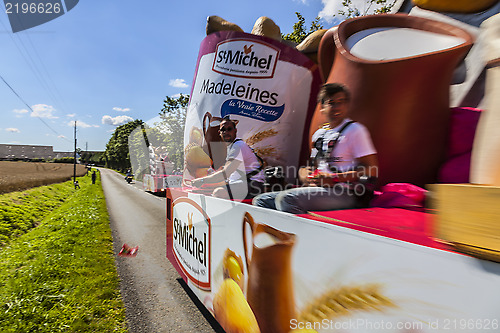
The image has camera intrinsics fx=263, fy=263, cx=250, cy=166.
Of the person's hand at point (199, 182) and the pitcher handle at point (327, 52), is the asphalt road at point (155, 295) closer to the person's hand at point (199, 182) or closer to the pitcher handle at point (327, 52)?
the person's hand at point (199, 182)

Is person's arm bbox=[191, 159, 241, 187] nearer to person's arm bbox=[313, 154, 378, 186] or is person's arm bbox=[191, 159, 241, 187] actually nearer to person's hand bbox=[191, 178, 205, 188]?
person's hand bbox=[191, 178, 205, 188]

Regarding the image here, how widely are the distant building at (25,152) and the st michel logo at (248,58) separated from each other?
6541cm

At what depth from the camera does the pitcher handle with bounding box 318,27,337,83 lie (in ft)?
7.14

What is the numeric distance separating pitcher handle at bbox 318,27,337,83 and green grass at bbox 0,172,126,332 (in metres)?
3.04

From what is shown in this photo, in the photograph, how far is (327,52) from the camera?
7.31ft

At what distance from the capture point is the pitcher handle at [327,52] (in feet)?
7.14

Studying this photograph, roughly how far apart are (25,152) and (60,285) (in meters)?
73.3

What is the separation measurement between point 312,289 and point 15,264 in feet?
16.5

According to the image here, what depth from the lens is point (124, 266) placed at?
4.20 m

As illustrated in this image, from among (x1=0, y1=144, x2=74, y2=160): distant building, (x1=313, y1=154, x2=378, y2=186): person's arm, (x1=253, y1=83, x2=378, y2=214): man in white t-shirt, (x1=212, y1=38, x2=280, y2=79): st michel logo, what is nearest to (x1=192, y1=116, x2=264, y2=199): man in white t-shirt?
(x1=253, y1=83, x2=378, y2=214): man in white t-shirt

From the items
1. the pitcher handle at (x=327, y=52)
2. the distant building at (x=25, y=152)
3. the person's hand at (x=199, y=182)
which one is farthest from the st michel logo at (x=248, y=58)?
the distant building at (x=25, y=152)

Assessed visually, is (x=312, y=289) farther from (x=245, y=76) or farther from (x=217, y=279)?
(x=245, y=76)

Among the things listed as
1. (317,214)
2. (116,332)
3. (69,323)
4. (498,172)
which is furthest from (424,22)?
(69,323)

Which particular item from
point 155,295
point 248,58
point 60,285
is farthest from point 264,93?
point 60,285
